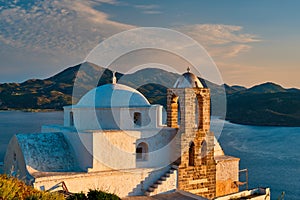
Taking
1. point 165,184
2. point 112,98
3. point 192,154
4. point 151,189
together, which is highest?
point 112,98

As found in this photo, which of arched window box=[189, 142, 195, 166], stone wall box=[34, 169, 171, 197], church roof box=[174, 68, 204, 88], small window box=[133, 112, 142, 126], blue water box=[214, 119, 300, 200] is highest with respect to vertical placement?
church roof box=[174, 68, 204, 88]

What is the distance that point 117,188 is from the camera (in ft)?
39.6

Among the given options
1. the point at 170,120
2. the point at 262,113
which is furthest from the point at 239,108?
the point at 170,120

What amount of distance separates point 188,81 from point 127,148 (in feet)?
11.1

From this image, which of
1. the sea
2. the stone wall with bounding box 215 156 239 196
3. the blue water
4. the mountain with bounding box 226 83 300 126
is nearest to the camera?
the stone wall with bounding box 215 156 239 196

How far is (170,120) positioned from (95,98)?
Result: 3071 millimetres

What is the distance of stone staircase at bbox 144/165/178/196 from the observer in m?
12.5

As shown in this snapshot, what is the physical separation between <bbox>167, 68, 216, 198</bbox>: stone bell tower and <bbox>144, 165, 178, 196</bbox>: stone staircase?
0.23m

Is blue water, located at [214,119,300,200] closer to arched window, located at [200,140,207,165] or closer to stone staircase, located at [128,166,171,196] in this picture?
arched window, located at [200,140,207,165]

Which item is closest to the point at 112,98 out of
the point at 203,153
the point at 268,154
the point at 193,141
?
the point at 193,141

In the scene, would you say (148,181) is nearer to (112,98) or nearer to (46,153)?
(112,98)

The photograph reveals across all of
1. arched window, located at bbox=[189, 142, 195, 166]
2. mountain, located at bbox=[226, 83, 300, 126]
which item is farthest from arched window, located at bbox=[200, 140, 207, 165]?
mountain, located at bbox=[226, 83, 300, 126]

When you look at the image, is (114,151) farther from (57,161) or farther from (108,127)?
(57,161)

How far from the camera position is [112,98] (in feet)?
43.2
